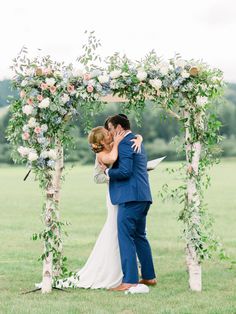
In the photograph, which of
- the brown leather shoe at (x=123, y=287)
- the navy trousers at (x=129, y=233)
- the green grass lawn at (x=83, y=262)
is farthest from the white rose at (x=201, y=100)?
the brown leather shoe at (x=123, y=287)

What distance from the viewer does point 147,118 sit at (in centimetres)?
5503

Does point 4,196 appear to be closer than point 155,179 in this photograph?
Yes

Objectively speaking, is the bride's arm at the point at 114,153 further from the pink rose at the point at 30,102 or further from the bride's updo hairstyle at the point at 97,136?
the pink rose at the point at 30,102

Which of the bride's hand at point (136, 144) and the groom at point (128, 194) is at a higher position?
the bride's hand at point (136, 144)

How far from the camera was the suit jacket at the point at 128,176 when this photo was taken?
8977 millimetres

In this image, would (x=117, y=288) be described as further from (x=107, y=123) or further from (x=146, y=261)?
(x=107, y=123)

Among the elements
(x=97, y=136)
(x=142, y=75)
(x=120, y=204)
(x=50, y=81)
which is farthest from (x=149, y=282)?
Answer: (x=50, y=81)

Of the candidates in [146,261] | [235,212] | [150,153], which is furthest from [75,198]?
[150,153]

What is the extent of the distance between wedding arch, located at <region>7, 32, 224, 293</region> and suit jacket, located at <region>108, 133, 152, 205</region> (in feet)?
1.81

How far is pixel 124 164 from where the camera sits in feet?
29.4

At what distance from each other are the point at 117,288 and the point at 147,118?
151 ft

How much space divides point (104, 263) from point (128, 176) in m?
1.24

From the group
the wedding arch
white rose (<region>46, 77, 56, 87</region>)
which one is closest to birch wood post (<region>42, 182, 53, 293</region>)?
the wedding arch

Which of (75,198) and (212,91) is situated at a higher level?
(212,91)
